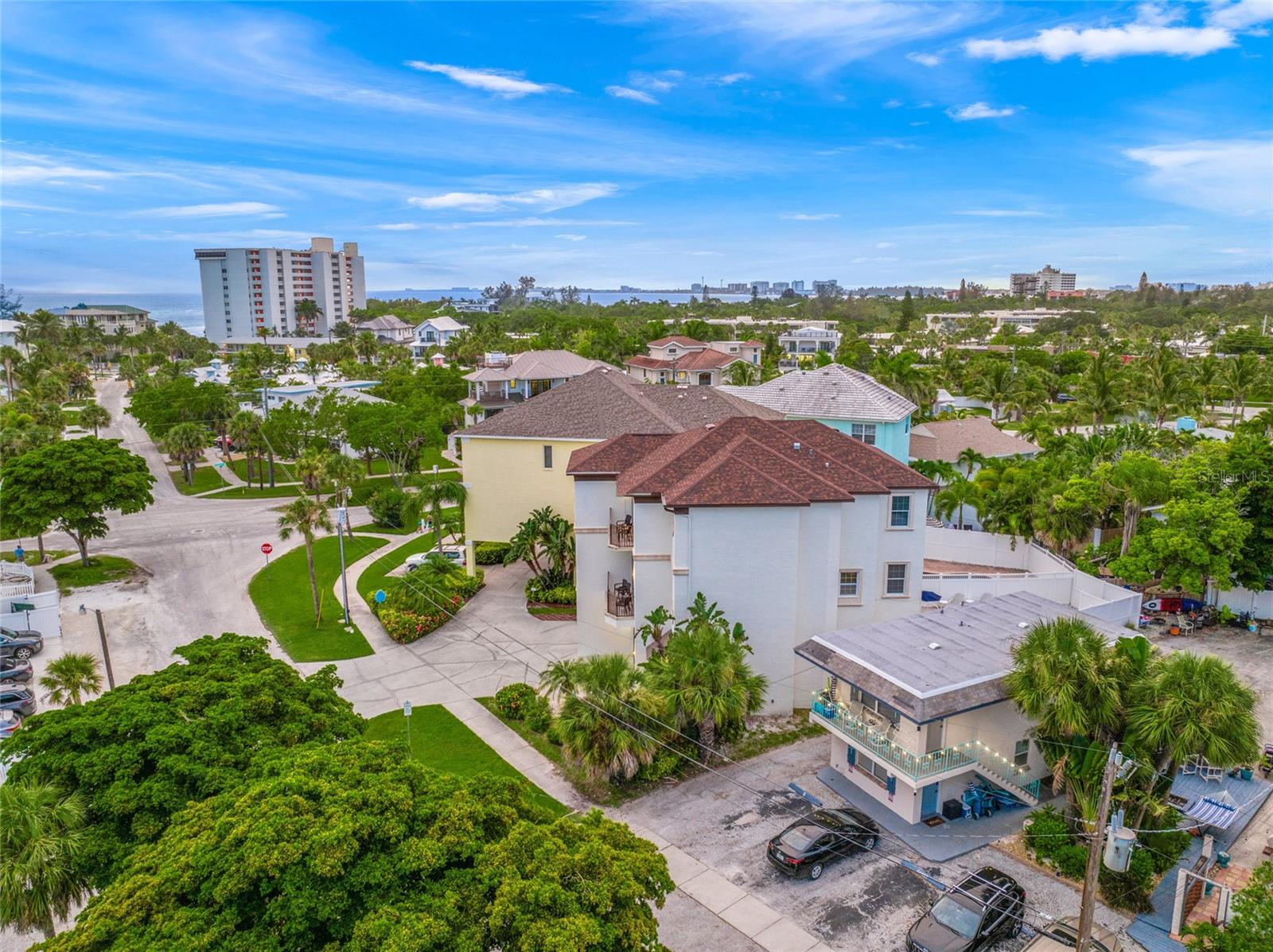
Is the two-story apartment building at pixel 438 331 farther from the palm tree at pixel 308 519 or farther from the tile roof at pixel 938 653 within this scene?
the tile roof at pixel 938 653

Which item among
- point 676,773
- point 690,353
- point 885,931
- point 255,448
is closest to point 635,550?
point 676,773

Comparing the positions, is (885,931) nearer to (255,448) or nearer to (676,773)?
(676,773)

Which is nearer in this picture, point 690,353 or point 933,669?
point 933,669

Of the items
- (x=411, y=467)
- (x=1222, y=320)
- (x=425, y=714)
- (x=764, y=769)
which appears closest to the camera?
(x=764, y=769)

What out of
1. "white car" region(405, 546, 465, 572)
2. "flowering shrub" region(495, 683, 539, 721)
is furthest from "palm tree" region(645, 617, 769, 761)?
"white car" region(405, 546, 465, 572)

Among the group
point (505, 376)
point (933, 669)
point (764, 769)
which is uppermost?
point (505, 376)

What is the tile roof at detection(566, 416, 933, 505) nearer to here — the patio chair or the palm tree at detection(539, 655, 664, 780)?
the palm tree at detection(539, 655, 664, 780)

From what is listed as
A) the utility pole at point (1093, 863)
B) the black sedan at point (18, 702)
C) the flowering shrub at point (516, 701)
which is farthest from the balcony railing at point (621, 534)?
the black sedan at point (18, 702)

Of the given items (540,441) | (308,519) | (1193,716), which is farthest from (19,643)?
(1193,716)
